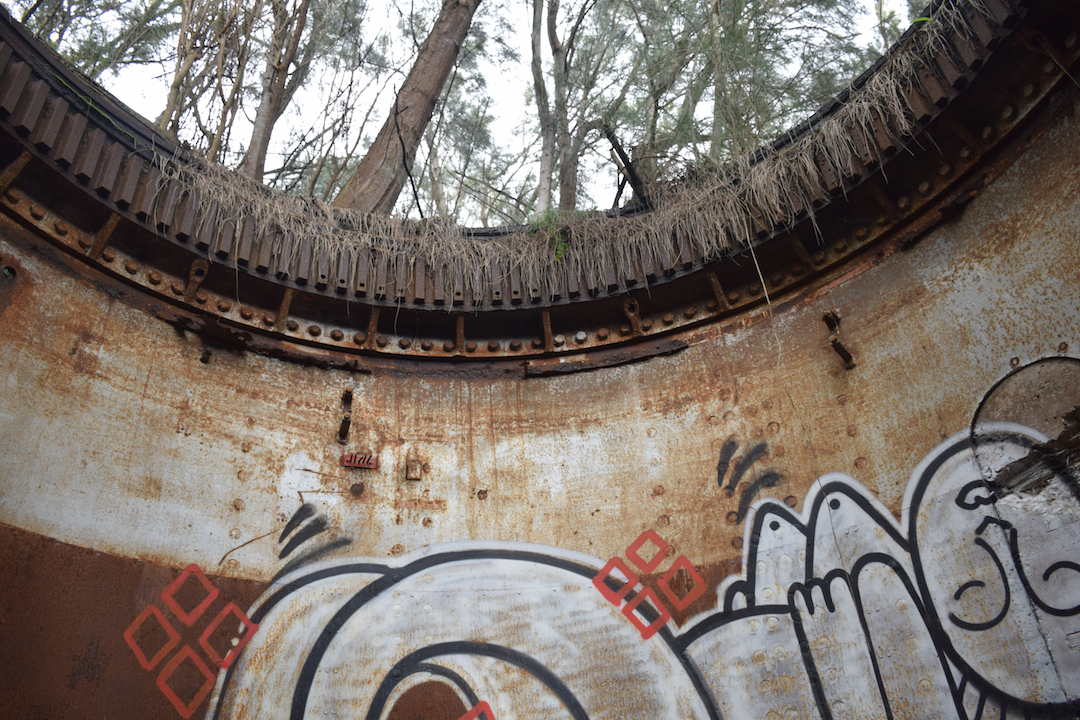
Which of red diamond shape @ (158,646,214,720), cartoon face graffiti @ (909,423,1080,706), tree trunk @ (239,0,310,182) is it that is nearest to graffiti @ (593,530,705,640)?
cartoon face graffiti @ (909,423,1080,706)

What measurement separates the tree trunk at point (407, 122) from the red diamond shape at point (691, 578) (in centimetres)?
425

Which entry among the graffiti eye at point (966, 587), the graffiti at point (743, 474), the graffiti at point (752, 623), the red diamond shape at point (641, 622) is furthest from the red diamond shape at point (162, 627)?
the graffiti eye at point (966, 587)

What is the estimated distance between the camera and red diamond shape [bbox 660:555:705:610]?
164 inches

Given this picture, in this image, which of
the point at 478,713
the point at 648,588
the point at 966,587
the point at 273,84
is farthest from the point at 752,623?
the point at 273,84

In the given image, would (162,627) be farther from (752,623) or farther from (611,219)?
(611,219)

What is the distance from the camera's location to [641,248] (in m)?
4.96

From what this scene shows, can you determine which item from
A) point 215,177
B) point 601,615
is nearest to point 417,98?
point 215,177

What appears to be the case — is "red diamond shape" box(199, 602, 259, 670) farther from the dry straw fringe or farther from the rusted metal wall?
the dry straw fringe

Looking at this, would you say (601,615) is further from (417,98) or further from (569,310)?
(417,98)

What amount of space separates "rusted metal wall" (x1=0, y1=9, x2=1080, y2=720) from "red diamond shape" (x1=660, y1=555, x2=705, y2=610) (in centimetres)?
2

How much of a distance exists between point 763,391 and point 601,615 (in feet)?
5.96

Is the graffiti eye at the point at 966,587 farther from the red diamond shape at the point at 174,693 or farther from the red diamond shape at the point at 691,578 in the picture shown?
the red diamond shape at the point at 174,693

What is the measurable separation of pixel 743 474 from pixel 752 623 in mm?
908

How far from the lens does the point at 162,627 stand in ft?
12.0
